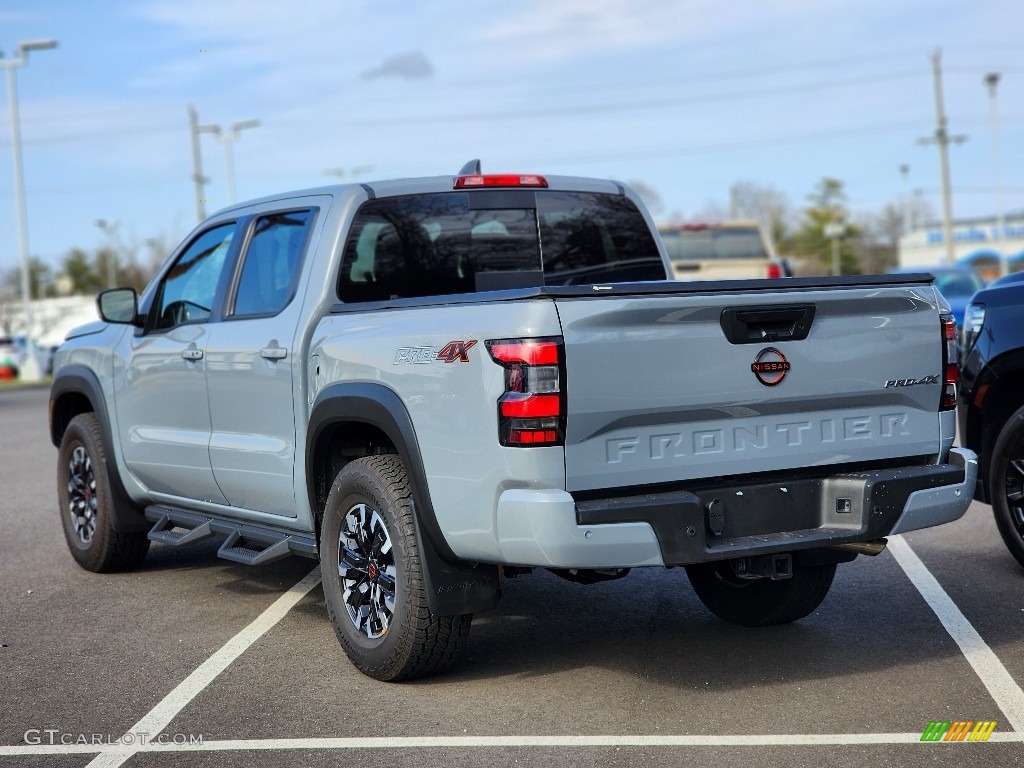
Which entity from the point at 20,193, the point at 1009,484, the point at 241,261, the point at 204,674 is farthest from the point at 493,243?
the point at 20,193

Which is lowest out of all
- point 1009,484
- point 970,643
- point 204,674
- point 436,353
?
point 970,643

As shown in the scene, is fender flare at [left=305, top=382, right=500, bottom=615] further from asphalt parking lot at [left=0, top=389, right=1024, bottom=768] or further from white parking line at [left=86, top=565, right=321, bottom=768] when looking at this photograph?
white parking line at [left=86, top=565, right=321, bottom=768]

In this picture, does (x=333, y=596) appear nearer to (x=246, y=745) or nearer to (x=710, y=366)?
(x=246, y=745)

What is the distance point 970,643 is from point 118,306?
4438mm

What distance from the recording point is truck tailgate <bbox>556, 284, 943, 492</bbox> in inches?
167

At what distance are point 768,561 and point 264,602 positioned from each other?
2.73 m

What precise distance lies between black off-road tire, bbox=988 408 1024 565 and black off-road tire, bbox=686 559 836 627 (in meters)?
1.25

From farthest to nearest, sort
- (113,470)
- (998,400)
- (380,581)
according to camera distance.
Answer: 1. (113,470)
2. (998,400)
3. (380,581)

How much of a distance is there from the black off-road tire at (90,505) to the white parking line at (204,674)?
108 cm

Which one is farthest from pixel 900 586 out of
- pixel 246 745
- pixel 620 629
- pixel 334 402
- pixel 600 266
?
pixel 246 745

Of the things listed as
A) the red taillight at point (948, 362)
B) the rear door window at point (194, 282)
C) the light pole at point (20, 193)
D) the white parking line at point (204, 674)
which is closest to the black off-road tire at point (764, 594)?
the red taillight at point (948, 362)

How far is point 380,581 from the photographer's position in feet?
16.2

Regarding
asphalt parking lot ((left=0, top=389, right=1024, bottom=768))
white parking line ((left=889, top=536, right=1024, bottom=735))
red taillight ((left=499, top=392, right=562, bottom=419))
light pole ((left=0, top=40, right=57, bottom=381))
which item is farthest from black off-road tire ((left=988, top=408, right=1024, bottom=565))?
light pole ((left=0, top=40, right=57, bottom=381))

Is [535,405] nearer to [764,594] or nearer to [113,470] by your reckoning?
[764,594]
